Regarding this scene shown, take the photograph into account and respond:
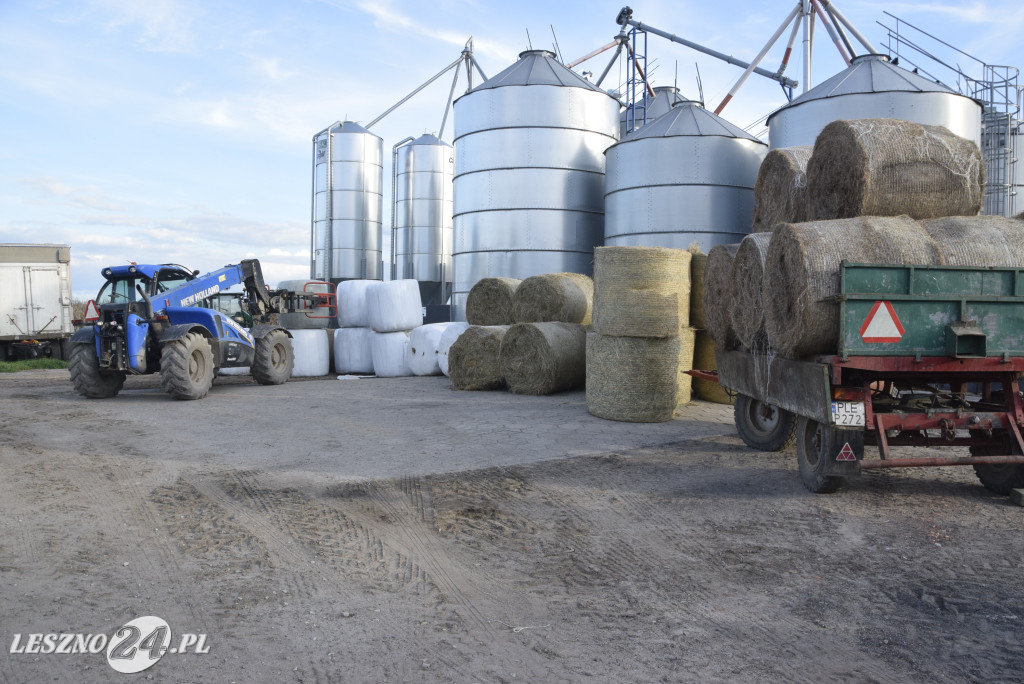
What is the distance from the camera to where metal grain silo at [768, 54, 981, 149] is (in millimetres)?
13641

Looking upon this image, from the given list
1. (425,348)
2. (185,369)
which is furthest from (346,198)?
(185,369)

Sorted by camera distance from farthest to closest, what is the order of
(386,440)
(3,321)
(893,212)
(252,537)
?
(3,321) → (386,440) → (893,212) → (252,537)

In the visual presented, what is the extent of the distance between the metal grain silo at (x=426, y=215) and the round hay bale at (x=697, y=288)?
58.3 feet

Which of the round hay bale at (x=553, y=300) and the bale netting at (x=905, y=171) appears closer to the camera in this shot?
the bale netting at (x=905, y=171)

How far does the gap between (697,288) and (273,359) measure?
8691mm

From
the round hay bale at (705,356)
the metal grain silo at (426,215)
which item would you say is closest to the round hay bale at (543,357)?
the round hay bale at (705,356)

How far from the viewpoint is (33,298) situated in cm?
1977

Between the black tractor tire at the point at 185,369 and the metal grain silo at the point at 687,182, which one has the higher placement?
the metal grain silo at the point at 687,182

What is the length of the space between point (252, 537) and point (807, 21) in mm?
20223

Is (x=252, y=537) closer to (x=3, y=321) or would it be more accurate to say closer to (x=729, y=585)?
(x=729, y=585)

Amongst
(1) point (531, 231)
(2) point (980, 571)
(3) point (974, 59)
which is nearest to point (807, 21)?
(3) point (974, 59)

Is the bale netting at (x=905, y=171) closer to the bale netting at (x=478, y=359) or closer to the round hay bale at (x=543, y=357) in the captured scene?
→ the round hay bale at (x=543, y=357)

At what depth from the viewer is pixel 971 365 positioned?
18.1ft

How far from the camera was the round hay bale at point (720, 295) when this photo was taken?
8148 mm
